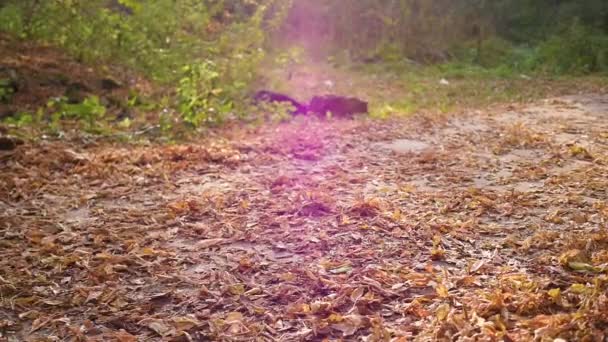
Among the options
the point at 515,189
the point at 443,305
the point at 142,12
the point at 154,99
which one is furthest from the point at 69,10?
the point at 443,305

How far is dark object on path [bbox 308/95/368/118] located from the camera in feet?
21.6

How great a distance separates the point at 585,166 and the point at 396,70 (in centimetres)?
779

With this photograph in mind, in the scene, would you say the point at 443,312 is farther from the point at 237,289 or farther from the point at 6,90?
the point at 6,90

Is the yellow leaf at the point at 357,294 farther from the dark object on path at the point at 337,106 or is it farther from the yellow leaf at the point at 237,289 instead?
the dark object on path at the point at 337,106

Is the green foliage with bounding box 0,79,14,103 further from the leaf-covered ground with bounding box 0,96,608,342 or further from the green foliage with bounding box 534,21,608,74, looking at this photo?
the green foliage with bounding box 534,21,608,74

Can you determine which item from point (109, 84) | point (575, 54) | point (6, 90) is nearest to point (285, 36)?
point (575, 54)

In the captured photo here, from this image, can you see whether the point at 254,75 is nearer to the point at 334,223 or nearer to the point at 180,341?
the point at 334,223

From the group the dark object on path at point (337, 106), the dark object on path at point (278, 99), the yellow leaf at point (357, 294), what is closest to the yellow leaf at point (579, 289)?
the yellow leaf at point (357, 294)

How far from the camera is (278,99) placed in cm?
705

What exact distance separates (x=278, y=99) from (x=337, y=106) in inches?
36.2

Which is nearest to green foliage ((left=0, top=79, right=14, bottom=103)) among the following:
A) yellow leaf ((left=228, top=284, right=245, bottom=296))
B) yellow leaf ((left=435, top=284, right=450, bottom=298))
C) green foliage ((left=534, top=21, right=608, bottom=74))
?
yellow leaf ((left=228, top=284, right=245, bottom=296))

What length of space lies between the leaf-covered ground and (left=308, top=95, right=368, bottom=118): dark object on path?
2.11m

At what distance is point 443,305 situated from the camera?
1906mm

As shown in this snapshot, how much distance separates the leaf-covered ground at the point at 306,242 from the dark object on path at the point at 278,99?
7.54 ft
